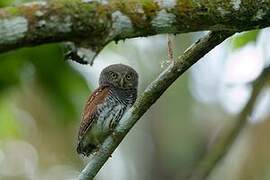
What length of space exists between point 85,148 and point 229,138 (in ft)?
3.27

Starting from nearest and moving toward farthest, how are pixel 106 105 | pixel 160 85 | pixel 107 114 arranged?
1. pixel 160 85
2. pixel 107 114
3. pixel 106 105

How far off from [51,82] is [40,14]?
2.13m

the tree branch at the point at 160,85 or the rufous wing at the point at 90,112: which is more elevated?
the rufous wing at the point at 90,112

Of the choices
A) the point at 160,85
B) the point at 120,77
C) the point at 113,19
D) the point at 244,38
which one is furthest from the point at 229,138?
the point at 113,19

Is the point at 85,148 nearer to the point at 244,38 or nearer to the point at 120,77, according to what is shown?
the point at 120,77

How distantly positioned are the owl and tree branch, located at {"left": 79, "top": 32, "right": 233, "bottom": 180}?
38.3 inches

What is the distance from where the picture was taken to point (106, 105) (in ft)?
14.6

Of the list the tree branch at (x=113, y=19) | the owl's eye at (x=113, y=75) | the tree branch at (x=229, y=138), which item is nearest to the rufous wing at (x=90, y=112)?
the owl's eye at (x=113, y=75)

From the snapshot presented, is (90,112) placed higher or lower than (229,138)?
higher

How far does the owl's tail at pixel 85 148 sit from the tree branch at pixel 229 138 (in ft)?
2.20

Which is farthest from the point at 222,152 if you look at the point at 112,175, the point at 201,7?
the point at 112,175

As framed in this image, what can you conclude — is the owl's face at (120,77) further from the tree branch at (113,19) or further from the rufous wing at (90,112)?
the tree branch at (113,19)

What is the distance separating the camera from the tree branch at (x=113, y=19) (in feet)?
6.76

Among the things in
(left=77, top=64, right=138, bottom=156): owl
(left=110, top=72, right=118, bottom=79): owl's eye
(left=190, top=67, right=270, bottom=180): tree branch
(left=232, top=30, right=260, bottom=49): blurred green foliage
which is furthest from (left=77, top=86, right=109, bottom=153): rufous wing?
(left=232, top=30, right=260, bottom=49): blurred green foliage
